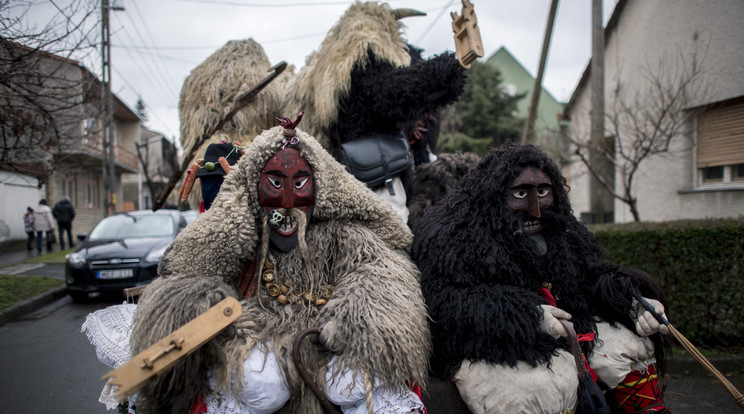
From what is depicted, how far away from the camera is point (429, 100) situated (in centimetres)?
268

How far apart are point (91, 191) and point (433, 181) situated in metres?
24.6

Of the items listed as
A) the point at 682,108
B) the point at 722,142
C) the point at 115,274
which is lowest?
the point at 115,274

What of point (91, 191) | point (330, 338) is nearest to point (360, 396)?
point (330, 338)

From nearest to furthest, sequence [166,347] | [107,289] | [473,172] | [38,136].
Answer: [166,347], [473,172], [38,136], [107,289]

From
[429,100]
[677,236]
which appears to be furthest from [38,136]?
[677,236]

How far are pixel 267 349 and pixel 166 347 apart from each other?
41cm

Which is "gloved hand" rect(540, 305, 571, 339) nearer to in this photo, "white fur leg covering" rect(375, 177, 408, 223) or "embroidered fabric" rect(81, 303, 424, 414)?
A: "embroidered fabric" rect(81, 303, 424, 414)

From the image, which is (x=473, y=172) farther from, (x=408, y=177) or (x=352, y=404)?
(x=352, y=404)

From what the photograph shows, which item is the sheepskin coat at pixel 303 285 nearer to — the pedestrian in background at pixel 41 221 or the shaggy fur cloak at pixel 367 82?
the shaggy fur cloak at pixel 367 82

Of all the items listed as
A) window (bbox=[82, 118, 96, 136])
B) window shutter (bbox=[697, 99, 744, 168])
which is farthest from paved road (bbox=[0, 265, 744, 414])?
window shutter (bbox=[697, 99, 744, 168])

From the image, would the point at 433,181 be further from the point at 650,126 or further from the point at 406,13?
the point at 650,126

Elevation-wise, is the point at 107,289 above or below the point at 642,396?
below

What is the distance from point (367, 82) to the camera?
280 cm

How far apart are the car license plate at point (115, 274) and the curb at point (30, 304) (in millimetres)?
977
